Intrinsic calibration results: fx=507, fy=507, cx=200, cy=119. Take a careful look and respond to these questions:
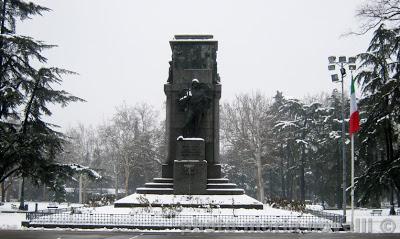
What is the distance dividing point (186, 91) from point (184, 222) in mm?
11466

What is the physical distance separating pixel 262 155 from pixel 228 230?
41150 mm

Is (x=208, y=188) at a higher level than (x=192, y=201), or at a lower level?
higher

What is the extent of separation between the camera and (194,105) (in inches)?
1230

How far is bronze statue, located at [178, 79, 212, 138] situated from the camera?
31.2m

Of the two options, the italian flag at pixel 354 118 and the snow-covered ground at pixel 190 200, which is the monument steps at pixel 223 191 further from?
the italian flag at pixel 354 118

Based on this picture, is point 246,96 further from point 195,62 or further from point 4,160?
point 4,160

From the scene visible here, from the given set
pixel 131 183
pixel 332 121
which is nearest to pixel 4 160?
pixel 332 121

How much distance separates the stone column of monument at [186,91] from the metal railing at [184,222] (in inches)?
348

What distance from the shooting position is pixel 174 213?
79.0 feet

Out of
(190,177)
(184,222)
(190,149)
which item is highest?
(190,149)

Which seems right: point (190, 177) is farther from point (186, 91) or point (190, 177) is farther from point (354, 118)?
point (354, 118)

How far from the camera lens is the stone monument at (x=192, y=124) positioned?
98.6 ft

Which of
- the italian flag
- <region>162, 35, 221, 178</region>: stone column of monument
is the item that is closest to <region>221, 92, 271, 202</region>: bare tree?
<region>162, 35, 221, 178</region>: stone column of monument

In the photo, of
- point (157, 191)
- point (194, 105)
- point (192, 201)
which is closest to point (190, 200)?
point (192, 201)
